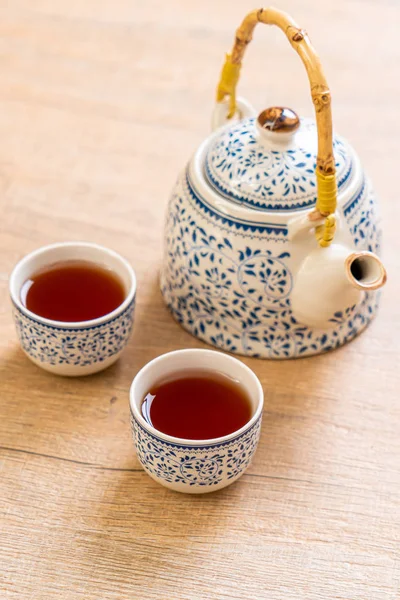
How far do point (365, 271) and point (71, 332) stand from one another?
34cm

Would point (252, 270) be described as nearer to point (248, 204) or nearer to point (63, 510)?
point (248, 204)

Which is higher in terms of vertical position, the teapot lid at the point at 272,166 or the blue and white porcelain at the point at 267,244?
the teapot lid at the point at 272,166

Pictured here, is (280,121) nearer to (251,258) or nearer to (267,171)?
(267,171)

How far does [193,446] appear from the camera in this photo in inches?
31.9

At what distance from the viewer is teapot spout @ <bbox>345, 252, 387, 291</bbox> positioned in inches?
35.3

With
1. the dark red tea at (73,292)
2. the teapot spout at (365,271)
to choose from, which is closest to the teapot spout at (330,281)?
the teapot spout at (365,271)

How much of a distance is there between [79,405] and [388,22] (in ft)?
4.09

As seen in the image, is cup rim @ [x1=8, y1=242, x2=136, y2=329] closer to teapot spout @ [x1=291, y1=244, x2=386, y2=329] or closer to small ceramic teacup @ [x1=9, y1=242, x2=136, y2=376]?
small ceramic teacup @ [x1=9, y1=242, x2=136, y2=376]

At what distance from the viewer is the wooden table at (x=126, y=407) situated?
0.83 m

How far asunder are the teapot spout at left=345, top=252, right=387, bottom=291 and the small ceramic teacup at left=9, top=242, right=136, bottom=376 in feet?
0.84

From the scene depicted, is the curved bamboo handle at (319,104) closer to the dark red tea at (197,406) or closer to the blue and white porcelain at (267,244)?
the blue and white porcelain at (267,244)

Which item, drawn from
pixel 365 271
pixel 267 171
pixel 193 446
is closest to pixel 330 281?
pixel 365 271

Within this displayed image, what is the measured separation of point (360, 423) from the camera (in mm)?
992

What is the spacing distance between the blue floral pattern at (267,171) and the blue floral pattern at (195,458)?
276 mm
